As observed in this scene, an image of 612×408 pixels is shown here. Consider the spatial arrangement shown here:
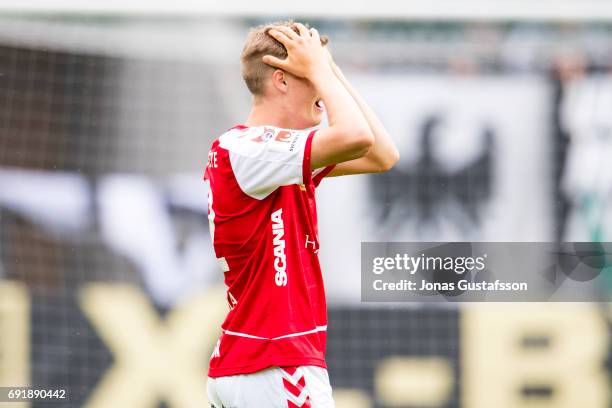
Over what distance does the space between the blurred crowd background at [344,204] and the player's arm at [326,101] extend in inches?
80.5

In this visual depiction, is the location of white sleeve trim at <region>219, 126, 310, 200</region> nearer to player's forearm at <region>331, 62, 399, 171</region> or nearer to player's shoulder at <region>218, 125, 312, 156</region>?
A: player's shoulder at <region>218, 125, 312, 156</region>

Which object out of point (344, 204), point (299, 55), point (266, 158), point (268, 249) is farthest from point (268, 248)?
point (344, 204)

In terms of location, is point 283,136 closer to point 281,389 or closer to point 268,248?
point 268,248

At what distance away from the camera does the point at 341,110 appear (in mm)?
1874

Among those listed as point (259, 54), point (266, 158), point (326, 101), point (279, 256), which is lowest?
point (279, 256)

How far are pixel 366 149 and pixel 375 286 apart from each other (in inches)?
83.2

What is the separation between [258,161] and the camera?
1.90 m

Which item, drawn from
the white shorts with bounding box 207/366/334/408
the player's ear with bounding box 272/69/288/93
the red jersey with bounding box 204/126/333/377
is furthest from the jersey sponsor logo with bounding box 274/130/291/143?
the white shorts with bounding box 207/366/334/408

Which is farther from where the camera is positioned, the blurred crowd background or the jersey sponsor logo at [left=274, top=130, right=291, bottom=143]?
the blurred crowd background

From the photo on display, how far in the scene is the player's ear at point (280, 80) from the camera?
77.8 inches

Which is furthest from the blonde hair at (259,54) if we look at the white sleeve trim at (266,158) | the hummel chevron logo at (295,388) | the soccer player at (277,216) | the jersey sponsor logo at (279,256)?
the hummel chevron logo at (295,388)

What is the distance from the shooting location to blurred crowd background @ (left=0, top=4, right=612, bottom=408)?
396 cm

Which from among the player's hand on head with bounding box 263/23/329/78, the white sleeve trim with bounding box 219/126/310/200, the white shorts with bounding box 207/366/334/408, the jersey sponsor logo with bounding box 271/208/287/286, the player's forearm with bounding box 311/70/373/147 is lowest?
the white shorts with bounding box 207/366/334/408

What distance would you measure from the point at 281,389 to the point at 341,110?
55 cm
